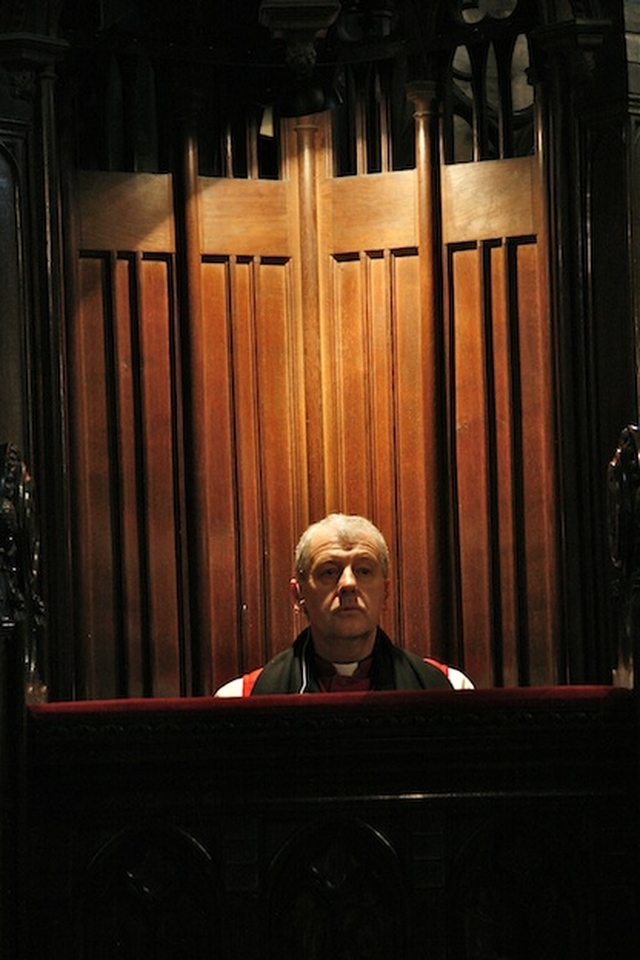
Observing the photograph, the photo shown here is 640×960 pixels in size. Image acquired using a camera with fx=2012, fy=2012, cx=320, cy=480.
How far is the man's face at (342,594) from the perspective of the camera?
5098 mm

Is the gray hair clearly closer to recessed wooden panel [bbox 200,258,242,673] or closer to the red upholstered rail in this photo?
recessed wooden panel [bbox 200,258,242,673]

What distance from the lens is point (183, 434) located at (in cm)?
601

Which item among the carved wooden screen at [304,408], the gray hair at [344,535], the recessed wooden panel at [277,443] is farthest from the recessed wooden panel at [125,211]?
the gray hair at [344,535]

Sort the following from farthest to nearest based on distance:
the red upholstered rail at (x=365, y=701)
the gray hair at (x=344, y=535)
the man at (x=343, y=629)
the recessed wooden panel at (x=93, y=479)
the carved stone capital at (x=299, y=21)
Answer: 1. the recessed wooden panel at (x=93, y=479)
2. the carved stone capital at (x=299, y=21)
3. the gray hair at (x=344, y=535)
4. the man at (x=343, y=629)
5. the red upholstered rail at (x=365, y=701)

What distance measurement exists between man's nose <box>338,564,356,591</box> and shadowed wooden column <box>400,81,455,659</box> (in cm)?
86

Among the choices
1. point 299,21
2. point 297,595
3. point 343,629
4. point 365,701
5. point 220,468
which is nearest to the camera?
point 365,701

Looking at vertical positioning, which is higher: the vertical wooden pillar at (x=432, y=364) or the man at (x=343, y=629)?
the vertical wooden pillar at (x=432, y=364)

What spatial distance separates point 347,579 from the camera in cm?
514

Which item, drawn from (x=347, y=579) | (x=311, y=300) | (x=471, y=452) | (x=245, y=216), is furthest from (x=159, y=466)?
(x=347, y=579)

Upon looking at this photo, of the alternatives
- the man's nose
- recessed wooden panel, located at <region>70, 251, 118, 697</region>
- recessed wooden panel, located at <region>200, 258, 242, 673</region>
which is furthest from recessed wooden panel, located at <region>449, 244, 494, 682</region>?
recessed wooden panel, located at <region>70, 251, 118, 697</region>

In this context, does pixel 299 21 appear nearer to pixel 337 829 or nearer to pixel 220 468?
pixel 220 468

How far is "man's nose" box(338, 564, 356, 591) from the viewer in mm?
5125

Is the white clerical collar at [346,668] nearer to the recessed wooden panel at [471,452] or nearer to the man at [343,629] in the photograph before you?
the man at [343,629]

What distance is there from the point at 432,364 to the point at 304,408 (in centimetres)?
43
